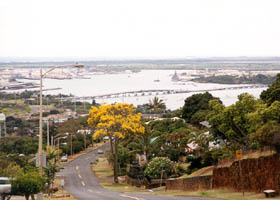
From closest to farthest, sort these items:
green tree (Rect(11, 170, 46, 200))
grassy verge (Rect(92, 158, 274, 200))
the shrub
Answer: grassy verge (Rect(92, 158, 274, 200))
green tree (Rect(11, 170, 46, 200))
the shrub

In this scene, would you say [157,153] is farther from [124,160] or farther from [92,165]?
[92,165]

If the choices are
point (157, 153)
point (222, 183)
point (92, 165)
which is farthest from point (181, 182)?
point (92, 165)

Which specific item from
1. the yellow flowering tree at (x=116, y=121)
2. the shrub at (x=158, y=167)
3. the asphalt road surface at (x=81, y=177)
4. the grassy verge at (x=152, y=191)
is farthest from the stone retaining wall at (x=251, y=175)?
the yellow flowering tree at (x=116, y=121)

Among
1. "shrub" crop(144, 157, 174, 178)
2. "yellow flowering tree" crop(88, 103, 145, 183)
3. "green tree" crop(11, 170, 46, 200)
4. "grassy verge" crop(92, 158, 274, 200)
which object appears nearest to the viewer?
"grassy verge" crop(92, 158, 274, 200)

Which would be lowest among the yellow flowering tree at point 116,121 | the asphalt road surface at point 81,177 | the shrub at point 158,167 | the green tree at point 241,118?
the asphalt road surface at point 81,177

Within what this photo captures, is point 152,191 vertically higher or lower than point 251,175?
lower

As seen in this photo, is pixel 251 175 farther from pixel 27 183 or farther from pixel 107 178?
pixel 107 178

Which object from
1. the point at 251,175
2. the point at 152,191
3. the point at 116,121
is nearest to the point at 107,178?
the point at 116,121

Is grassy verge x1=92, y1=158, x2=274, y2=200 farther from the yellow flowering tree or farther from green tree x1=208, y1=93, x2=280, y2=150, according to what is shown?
green tree x1=208, y1=93, x2=280, y2=150

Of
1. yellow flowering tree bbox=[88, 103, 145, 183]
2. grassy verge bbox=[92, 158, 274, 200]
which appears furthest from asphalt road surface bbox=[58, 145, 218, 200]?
yellow flowering tree bbox=[88, 103, 145, 183]

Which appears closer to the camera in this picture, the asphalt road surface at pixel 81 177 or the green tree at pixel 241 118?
the green tree at pixel 241 118

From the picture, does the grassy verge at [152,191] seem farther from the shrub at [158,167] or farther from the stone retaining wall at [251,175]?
the shrub at [158,167]
